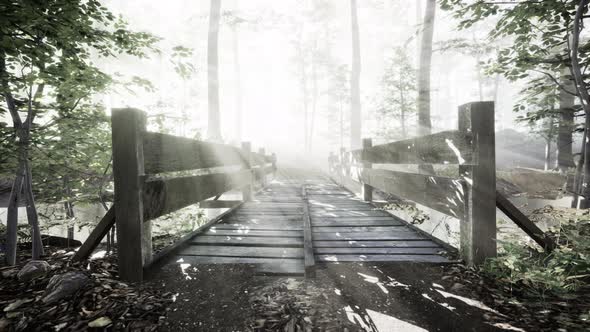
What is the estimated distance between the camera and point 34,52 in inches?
103

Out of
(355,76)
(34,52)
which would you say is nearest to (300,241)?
(34,52)

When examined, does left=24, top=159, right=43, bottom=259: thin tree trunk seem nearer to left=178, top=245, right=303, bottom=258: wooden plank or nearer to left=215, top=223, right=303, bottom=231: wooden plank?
left=178, top=245, right=303, bottom=258: wooden plank

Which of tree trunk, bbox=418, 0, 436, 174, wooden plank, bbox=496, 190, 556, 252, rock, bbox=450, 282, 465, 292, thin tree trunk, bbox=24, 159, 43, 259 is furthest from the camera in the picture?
tree trunk, bbox=418, 0, 436, 174

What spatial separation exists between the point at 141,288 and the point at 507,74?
5.55 meters

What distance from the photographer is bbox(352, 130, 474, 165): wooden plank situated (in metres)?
2.67

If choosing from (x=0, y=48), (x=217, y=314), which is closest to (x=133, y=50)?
(x=0, y=48)

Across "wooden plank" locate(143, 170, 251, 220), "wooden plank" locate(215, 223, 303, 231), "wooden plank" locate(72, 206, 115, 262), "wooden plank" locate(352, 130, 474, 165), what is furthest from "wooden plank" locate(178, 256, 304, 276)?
"wooden plank" locate(352, 130, 474, 165)

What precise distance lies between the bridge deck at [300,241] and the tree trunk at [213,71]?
9.16 meters

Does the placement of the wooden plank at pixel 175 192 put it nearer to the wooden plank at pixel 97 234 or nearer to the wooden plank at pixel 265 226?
the wooden plank at pixel 97 234

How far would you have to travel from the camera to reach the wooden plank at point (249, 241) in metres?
3.26

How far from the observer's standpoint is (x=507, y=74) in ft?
13.7

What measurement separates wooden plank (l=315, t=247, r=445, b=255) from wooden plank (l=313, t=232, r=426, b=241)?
1.21ft

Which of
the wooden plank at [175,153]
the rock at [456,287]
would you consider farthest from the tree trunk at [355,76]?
the rock at [456,287]

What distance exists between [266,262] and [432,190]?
205cm
